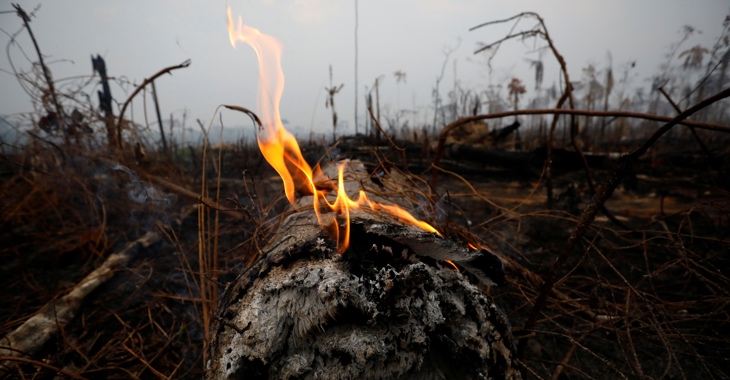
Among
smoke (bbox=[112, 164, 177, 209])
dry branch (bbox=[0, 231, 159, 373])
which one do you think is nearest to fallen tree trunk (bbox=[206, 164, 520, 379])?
dry branch (bbox=[0, 231, 159, 373])

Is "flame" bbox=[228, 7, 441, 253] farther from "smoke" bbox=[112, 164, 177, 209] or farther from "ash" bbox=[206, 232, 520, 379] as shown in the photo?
"smoke" bbox=[112, 164, 177, 209]

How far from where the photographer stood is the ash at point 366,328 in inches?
33.4

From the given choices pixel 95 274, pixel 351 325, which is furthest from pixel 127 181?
pixel 351 325

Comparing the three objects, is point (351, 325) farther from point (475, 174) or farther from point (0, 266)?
point (475, 174)

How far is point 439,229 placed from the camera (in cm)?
173

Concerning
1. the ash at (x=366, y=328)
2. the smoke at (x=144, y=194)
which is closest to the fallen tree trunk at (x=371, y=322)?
the ash at (x=366, y=328)

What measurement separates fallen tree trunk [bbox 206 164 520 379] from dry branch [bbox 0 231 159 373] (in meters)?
1.29

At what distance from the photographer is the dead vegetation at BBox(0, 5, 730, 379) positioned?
149cm

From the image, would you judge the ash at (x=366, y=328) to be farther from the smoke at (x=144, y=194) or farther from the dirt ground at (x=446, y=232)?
the smoke at (x=144, y=194)

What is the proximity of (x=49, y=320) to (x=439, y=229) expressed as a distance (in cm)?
263

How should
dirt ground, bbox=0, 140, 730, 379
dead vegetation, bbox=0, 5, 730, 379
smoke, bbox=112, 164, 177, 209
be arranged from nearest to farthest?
dead vegetation, bbox=0, 5, 730, 379
dirt ground, bbox=0, 140, 730, 379
smoke, bbox=112, 164, 177, 209

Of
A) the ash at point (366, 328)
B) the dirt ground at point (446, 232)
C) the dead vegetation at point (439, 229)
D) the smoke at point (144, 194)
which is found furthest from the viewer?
the smoke at point (144, 194)

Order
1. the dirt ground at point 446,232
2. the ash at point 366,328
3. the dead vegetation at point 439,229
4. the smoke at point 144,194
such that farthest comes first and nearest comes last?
the smoke at point 144,194, the dirt ground at point 446,232, the dead vegetation at point 439,229, the ash at point 366,328

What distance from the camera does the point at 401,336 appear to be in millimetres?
863
